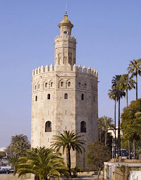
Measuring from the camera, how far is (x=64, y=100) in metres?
46.9

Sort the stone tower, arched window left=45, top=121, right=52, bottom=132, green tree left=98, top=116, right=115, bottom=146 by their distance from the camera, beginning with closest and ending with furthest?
the stone tower
arched window left=45, top=121, right=52, bottom=132
green tree left=98, top=116, right=115, bottom=146

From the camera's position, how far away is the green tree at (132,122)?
35375mm

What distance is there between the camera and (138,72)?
44.7 meters

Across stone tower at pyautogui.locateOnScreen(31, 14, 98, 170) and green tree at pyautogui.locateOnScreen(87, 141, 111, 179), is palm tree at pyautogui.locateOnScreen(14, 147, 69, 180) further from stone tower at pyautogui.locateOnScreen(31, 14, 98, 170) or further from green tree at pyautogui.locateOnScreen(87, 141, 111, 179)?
stone tower at pyautogui.locateOnScreen(31, 14, 98, 170)

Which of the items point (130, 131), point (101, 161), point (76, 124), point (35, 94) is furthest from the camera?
point (35, 94)

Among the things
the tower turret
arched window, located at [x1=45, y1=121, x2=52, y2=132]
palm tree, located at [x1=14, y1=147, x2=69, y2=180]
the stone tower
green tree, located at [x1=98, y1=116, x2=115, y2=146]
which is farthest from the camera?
green tree, located at [x1=98, y1=116, x2=115, y2=146]

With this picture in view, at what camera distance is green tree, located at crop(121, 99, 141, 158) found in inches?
1393

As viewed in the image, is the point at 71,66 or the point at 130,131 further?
the point at 71,66

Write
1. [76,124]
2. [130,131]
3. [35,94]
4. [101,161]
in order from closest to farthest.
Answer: [130,131]
[101,161]
[76,124]
[35,94]

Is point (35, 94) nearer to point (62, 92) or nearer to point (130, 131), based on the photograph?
point (62, 92)

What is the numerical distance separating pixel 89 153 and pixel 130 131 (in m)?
9.99

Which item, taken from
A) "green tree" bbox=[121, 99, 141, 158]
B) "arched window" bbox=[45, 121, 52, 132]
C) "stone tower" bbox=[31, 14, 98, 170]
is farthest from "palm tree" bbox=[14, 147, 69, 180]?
"arched window" bbox=[45, 121, 52, 132]

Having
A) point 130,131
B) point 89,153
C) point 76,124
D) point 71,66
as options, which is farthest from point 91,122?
point 130,131

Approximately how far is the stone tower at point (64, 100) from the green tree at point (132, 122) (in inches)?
392
